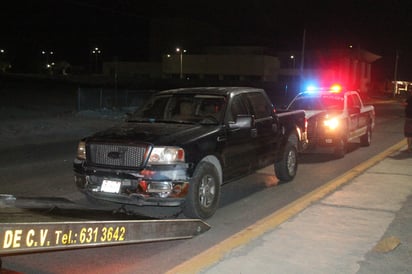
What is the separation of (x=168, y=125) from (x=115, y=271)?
9.17ft

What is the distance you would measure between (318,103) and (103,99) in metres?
16.9

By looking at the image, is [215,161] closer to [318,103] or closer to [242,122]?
[242,122]

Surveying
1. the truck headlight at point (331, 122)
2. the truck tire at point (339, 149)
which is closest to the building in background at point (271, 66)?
the truck headlight at point (331, 122)

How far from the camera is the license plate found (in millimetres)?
6797

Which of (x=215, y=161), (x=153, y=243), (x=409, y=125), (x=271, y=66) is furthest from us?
(x=271, y=66)

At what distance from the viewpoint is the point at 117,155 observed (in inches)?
271

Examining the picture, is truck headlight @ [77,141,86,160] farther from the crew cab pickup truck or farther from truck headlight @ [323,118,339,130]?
truck headlight @ [323,118,339,130]

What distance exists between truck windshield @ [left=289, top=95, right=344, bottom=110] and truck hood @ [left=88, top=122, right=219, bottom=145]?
7.35 m

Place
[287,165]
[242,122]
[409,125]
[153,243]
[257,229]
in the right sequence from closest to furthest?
[153,243] < [257,229] < [242,122] < [287,165] < [409,125]

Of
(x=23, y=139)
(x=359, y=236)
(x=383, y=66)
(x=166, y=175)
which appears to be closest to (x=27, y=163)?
(x=23, y=139)

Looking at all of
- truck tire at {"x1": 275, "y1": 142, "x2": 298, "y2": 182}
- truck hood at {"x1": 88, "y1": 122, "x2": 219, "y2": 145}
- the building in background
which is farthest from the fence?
the building in background

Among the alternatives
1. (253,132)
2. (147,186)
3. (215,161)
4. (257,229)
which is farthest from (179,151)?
(253,132)

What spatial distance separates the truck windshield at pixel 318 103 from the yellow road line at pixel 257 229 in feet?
13.3

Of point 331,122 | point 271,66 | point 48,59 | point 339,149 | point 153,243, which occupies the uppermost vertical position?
point 48,59
